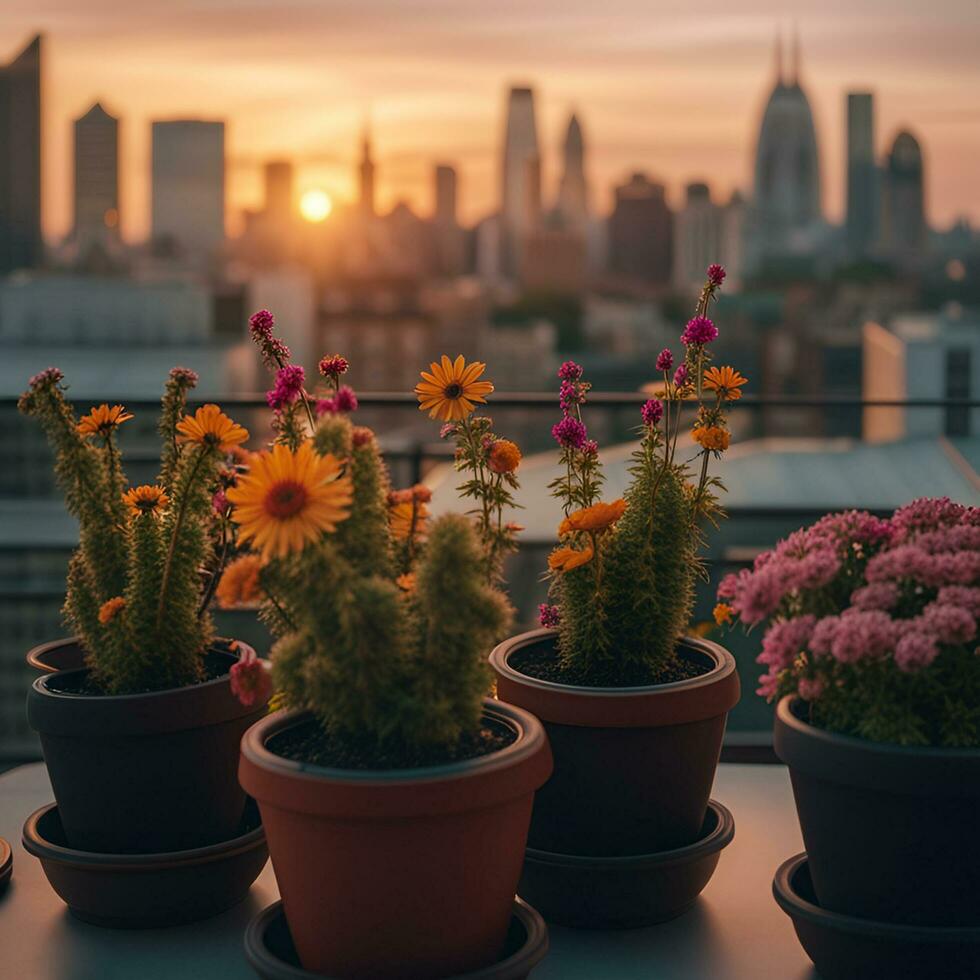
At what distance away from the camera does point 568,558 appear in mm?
1771

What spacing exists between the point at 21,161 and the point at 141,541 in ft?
250

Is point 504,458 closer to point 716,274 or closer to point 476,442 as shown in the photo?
point 476,442

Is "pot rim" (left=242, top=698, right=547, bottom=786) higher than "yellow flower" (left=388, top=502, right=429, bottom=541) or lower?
lower

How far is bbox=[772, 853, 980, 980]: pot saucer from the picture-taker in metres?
1.52

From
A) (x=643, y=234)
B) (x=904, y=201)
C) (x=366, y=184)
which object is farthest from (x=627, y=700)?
(x=904, y=201)

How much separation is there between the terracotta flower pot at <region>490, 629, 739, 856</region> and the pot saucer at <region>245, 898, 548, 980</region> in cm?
17

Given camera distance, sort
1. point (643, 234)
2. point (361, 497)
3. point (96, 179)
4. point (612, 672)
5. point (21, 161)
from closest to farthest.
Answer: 1. point (361, 497)
2. point (612, 672)
3. point (96, 179)
4. point (21, 161)
5. point (643, 234)

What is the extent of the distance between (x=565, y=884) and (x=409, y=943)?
343 mm

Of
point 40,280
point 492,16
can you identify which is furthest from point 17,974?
point 40,280

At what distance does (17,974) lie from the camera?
67.4 inches

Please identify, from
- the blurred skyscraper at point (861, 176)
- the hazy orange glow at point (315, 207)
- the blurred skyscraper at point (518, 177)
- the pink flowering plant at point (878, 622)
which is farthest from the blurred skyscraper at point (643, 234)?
the pink flowering plant at point (878, 622)

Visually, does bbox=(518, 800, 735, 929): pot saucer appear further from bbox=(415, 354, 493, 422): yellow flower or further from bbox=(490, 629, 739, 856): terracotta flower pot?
bbox=(415, 354, 493, 422): yellow flower

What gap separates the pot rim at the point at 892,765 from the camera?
148 cm

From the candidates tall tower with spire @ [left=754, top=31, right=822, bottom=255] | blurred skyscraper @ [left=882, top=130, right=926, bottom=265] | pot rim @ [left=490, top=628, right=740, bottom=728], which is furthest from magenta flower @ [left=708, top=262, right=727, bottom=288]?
tall tower with spire @ [left=754, top=31, right=822, bottom=255]
